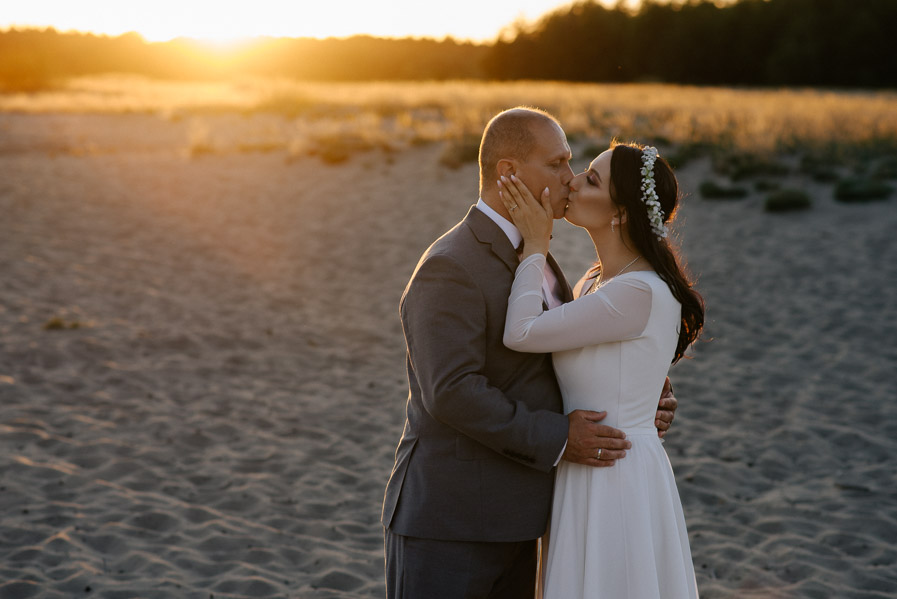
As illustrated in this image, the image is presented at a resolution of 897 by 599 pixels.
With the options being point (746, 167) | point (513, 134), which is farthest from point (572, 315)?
point (746, 167)

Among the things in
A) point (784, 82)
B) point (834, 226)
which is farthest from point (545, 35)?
point (834, 226)

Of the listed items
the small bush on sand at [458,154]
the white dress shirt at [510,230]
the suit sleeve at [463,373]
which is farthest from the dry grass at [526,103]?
the suit sleeve at [463,373]

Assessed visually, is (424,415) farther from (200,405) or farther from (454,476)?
(200,405)

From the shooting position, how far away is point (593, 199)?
2.82 meters

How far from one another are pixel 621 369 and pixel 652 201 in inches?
23.0

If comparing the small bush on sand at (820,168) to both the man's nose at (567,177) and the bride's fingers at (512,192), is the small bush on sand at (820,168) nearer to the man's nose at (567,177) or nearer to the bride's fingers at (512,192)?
the man's nose at (567,177)

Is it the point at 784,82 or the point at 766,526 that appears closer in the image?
the point at 766,526

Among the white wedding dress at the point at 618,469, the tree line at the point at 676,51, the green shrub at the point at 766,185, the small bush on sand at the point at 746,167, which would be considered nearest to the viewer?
the white wedding dress at the point at 618,469

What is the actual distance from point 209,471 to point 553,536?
166 inches

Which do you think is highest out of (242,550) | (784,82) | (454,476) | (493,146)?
(784,82)

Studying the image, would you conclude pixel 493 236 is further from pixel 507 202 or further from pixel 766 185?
pixel 766 185

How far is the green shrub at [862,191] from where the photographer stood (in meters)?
14.8

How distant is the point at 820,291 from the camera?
36.9 ft

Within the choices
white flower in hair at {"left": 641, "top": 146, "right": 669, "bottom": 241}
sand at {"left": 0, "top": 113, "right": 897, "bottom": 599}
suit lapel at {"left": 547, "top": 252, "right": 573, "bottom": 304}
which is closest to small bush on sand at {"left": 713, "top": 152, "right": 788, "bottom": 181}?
sand at {"left": 0, "top": 113, "right": 897, "bottom": 599}
